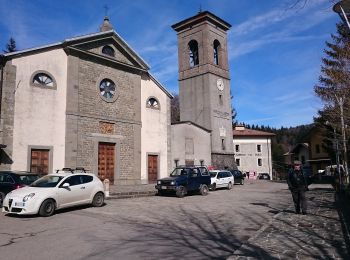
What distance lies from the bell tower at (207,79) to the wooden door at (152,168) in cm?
934

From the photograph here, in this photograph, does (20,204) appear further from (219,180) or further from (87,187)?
(219,180)

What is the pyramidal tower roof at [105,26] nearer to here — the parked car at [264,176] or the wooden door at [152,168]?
the wooden door at [152,168]

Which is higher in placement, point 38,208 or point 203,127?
point 203,127

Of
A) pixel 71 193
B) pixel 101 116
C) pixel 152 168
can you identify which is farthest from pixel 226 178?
pixel 71 193

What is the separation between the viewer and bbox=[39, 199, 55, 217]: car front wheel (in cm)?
1244

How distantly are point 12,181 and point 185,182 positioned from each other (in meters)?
9.40

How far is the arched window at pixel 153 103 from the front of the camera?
29.6 meters

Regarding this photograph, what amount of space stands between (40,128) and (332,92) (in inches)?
709

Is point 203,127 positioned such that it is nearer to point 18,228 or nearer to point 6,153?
point 6,153

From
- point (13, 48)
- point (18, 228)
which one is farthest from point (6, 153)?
point (13, 48)

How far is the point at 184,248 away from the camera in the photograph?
7.95 meters

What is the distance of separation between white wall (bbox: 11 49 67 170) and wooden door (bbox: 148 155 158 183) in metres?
7.85

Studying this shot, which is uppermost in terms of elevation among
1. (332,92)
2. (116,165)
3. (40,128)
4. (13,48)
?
(13,48)

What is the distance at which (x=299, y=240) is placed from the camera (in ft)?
27.2
